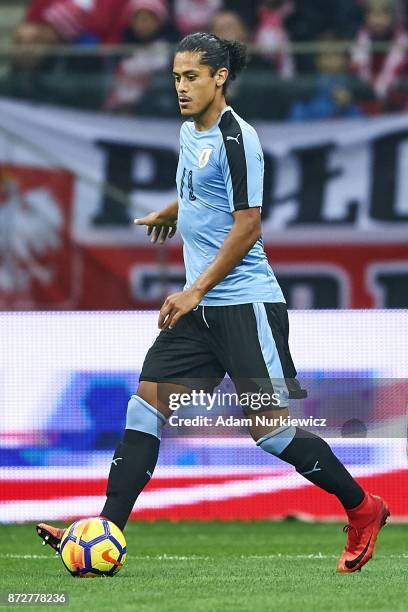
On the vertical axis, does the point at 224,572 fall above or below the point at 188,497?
A: above

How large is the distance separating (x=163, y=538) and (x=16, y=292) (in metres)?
3.93

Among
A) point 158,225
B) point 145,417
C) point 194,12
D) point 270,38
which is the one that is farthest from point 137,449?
point 194,12

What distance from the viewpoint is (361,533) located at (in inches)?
229

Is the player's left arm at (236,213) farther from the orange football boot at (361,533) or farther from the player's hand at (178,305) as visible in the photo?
the orange football boot at (361,533)

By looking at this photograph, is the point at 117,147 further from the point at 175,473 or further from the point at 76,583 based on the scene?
the point at 76,583

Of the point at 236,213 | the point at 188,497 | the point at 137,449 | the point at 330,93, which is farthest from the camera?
the point at 330,93

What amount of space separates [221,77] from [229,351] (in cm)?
114

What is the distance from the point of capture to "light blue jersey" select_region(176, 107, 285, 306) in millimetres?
5648

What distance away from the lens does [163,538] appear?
26.5ft

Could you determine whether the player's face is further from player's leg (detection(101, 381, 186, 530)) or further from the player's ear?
player's leg (detection(101, 381, 186, 530))

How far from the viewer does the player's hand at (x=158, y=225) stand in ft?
21.0

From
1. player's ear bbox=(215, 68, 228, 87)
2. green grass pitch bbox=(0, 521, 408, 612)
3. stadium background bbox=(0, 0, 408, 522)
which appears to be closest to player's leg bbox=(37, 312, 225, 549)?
green grass pitch bbox=(0, 521, 408, 612)

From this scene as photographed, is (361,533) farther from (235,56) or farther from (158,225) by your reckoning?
(235,56)

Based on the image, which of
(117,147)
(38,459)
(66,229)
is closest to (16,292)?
(66,229)
